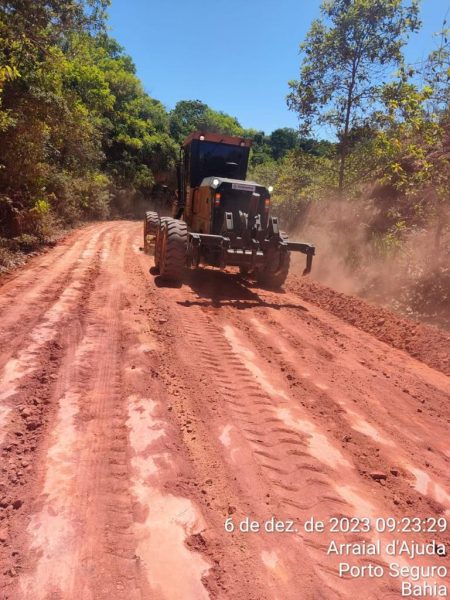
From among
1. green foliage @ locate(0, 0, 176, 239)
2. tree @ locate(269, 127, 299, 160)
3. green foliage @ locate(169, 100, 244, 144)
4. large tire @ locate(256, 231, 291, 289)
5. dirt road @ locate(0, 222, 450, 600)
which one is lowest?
dirt road @ locate(0, 222, 450, 600)

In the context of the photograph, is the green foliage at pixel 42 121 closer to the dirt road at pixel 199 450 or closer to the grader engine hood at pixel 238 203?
the grader engine hood at pixel 238 203

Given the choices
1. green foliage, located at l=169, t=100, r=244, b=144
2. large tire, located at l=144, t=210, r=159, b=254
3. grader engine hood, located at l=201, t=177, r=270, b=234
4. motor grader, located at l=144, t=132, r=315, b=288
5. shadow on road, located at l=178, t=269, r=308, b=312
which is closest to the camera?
shadow on road, located at l=178, t=269, r=308, b=312

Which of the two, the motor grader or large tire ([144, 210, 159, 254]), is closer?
the motor grader

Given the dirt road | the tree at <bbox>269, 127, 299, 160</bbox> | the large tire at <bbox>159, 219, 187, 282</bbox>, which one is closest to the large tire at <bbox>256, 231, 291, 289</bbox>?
the large tire at <bbox>159, 219, 187, 282</bbox>

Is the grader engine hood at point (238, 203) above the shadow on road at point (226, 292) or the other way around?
above

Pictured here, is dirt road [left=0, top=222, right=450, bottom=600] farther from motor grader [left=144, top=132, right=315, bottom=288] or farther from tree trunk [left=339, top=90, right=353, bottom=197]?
tree trunk [left=339, top=90, right=353, bottom=197]

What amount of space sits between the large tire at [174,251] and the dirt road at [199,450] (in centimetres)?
186

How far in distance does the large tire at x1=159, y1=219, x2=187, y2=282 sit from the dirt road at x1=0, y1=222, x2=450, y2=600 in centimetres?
186

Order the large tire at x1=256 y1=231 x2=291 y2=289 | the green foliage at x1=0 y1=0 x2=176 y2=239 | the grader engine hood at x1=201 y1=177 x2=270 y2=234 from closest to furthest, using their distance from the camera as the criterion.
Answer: the grader engine hood at x1=201 y1=177 x2=270 y2=234 < the large tire at x1=256 y1=231 x2=291 y2=289 < the green foliage at x1=0 y1=0 x2=176 y2=239

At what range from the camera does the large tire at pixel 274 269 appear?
853 cm

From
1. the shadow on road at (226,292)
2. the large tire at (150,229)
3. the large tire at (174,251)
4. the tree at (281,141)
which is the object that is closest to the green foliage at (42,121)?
the large tire at (150,229)

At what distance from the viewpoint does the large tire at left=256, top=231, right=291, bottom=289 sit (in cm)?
853

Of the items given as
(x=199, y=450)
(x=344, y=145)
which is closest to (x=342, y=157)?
(x=344, y=145)

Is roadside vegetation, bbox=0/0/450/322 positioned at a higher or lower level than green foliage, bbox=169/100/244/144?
lower
